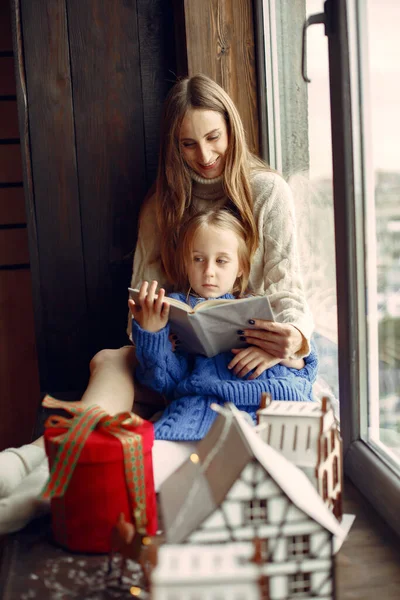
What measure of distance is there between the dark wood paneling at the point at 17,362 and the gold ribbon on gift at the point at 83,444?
85.5 inches

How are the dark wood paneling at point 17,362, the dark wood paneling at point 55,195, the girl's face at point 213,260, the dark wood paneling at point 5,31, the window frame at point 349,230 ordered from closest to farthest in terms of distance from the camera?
the window frame at point 349,230 < the girl's face at point 213,260 < the dark wood paneling at point 55,195 < the dark wood paneling at point 5,31 < the dark wood paneling at point 17,362

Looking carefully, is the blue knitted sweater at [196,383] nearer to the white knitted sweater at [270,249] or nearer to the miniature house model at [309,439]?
the white knitted sweater at [270,249]

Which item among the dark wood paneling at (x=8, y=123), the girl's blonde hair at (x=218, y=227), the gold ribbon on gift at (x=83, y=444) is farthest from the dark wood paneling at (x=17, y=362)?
the gold ribbon on gift at (x=83, y=444)

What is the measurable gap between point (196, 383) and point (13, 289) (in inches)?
70.2

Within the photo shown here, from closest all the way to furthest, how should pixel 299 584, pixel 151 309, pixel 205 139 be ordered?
pixel 299 584 → pixel 151 309 → pixel 205 139

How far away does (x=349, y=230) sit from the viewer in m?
1.45

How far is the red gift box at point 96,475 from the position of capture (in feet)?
3.28

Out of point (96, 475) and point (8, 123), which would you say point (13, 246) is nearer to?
point (8, 123)

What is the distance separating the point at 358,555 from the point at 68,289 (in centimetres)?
156

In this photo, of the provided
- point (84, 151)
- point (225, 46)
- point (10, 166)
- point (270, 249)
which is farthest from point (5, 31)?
point (270, 249)

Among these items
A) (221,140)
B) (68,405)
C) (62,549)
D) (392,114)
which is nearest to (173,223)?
(221,140)

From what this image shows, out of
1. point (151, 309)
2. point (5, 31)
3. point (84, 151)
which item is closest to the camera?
point (151, 309)

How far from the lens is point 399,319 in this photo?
52.1 inches

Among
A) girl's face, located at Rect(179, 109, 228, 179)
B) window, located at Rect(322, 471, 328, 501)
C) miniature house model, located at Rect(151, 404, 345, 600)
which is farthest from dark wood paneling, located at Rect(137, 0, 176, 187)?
miniature house model, located at Rect(151, 404, 345, 600)
